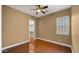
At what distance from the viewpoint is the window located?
1253 mm

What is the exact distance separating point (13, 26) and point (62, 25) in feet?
2.41

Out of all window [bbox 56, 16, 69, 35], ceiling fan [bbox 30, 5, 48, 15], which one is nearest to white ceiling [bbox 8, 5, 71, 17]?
ceiling fan [bbox 30, 5, 48, 15]

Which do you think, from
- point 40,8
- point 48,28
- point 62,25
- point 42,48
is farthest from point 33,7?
point 42,48

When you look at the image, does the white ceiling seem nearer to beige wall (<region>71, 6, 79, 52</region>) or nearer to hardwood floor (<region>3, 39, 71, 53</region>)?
beige wall (<region>71, 6, 79, 52</region>)

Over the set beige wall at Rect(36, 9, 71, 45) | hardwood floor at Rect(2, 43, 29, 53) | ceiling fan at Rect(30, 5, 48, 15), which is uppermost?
ceiling fan at Rect(30, 5, 48, 15)

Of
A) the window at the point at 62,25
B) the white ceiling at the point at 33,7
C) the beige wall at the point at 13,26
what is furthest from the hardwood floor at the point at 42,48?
the white ceiling at the point at 33,7

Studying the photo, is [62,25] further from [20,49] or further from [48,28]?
[20,49]

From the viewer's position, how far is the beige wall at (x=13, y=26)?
4.03 feet

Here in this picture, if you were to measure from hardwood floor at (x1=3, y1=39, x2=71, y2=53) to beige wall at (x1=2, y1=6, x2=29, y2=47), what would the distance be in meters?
0.10

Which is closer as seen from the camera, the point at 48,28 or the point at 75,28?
the point at 75,28

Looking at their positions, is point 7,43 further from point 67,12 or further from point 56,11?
point 67,12

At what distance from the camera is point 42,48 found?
4.25ft

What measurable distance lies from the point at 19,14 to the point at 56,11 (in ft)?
1.84
